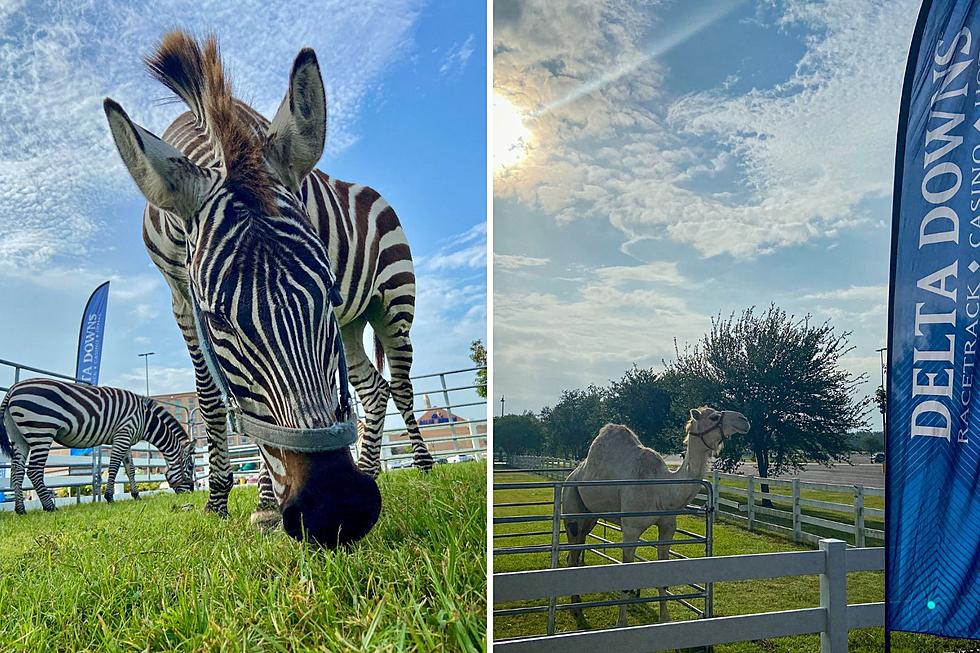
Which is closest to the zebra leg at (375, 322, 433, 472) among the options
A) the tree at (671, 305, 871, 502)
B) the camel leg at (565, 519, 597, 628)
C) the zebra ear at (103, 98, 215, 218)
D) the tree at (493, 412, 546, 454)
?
the zebra ear at (103, 98, 215, 218)

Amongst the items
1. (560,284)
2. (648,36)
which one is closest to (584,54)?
(648,36)

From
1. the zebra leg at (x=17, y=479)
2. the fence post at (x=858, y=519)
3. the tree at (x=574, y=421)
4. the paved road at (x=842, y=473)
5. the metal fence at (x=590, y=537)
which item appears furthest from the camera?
the paved road at (x=842, y=473)

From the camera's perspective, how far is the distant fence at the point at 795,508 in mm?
4105

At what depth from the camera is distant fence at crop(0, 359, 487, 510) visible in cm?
123

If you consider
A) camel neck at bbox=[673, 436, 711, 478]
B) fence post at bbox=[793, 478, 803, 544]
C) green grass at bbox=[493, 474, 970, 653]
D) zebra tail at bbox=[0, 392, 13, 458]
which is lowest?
green grass at bbox=[493, 474, 970, 653]

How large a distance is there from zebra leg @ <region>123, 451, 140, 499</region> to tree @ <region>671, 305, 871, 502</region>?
329 centimetres

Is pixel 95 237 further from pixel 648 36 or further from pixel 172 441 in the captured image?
pixel 648 36

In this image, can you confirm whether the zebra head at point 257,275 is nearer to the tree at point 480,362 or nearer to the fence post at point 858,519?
the tree at point 480,362

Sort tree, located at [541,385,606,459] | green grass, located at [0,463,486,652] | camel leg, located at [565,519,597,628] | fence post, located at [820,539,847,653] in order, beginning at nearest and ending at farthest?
green grass, located at [0,463,486,652] → fence post, located at [820,539,847,653] → camel leg, located at [565,519,597,628] → tree, located at [541,385,606,459]

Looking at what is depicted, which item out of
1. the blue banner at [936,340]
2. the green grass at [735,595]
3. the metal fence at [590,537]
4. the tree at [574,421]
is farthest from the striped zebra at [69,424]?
the tree at [574,421]

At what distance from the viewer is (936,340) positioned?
6.35 ft

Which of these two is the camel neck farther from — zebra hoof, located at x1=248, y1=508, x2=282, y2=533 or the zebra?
zebra hoof, located at x1=248, y1=508, x2=282, y2=533

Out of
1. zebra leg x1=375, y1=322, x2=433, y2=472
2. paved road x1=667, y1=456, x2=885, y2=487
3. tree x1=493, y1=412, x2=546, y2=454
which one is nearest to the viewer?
zebra leg x1=375, y1=322, x2=433, y2=472

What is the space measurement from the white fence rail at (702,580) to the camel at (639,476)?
74 centimetres
